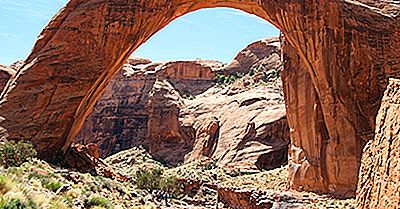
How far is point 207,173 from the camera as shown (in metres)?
31.8

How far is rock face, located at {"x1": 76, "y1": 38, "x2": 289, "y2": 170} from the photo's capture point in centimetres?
3375

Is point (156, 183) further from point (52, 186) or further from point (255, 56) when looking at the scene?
point (255, 56)

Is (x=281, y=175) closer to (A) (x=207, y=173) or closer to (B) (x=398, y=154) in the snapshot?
(A) (x=207, y=173)

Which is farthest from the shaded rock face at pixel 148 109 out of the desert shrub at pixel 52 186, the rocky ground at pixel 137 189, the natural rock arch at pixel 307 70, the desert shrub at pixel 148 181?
the desert shrub at pixel 52 186

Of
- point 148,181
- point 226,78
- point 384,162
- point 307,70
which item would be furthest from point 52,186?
point 226,78

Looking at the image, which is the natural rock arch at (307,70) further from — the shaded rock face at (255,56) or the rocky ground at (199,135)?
the shaded rock face at (255,56)

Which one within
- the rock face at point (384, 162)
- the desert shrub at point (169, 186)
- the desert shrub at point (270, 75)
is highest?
the rock face at point (384, 162)

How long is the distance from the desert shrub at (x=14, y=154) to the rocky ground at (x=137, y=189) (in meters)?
0.38

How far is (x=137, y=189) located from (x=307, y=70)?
11.7 m

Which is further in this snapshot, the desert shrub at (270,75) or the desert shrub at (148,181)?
the desert shrub at (270,75)

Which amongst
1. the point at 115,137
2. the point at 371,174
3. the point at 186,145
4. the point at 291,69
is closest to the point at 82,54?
the point at 291,69

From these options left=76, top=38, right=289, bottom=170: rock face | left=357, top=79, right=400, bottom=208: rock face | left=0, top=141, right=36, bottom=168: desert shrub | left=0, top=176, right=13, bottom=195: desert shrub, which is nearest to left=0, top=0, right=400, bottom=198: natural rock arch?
left=0, top=141, right=36, bottom=168: desert shrub

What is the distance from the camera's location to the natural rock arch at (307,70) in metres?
18.8

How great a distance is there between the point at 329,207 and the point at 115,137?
1439 inches
